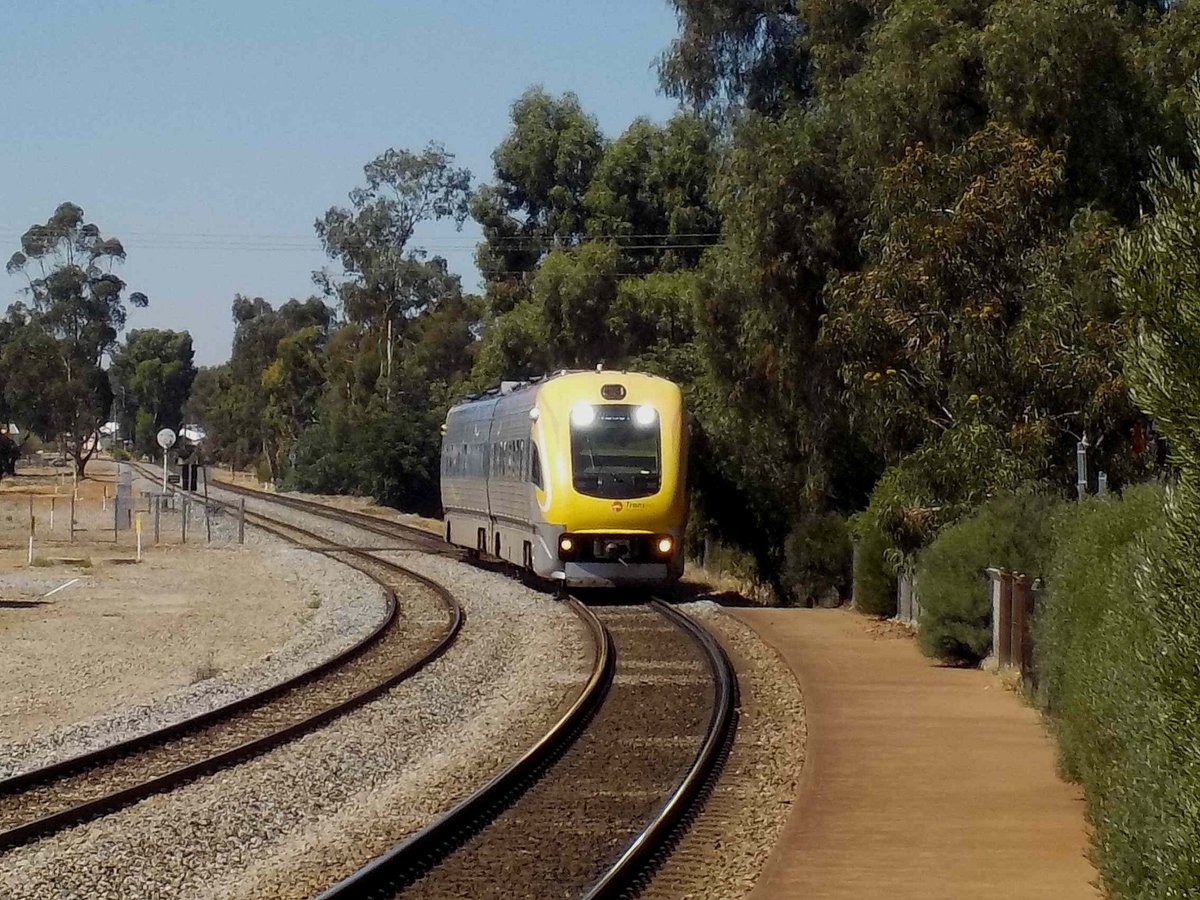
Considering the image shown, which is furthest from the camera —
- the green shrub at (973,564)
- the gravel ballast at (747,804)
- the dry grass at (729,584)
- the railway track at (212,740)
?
the dry grass at (729,584)

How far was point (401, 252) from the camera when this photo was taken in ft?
267

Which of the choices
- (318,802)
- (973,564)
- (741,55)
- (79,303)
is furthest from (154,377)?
(318,802)

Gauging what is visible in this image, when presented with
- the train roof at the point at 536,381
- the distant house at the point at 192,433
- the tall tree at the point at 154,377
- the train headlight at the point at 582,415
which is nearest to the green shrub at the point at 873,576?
the train roof at the point at 536,381

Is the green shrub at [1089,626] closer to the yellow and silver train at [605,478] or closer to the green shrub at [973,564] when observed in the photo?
the green shrub at [973,564]

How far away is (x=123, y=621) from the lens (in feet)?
80.7

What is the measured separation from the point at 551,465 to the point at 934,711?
10.2 m

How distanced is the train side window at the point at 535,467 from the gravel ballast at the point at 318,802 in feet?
20.6

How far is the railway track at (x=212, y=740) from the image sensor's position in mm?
11496

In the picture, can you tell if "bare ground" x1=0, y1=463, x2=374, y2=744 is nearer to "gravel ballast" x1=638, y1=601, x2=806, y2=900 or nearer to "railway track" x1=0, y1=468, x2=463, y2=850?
"railway track" x1=0, y1=468, x2=463, y2=850

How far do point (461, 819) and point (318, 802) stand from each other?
155 cm

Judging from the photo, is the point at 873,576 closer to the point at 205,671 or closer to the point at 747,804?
the point at 205,671

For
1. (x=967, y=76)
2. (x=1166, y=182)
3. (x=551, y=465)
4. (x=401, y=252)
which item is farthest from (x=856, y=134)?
(x=401, y=252)

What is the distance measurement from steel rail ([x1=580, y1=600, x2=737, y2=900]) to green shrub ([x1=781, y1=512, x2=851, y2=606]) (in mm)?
10888

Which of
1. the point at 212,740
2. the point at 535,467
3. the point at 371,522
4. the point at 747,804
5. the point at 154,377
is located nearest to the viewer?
the point at 747,804
